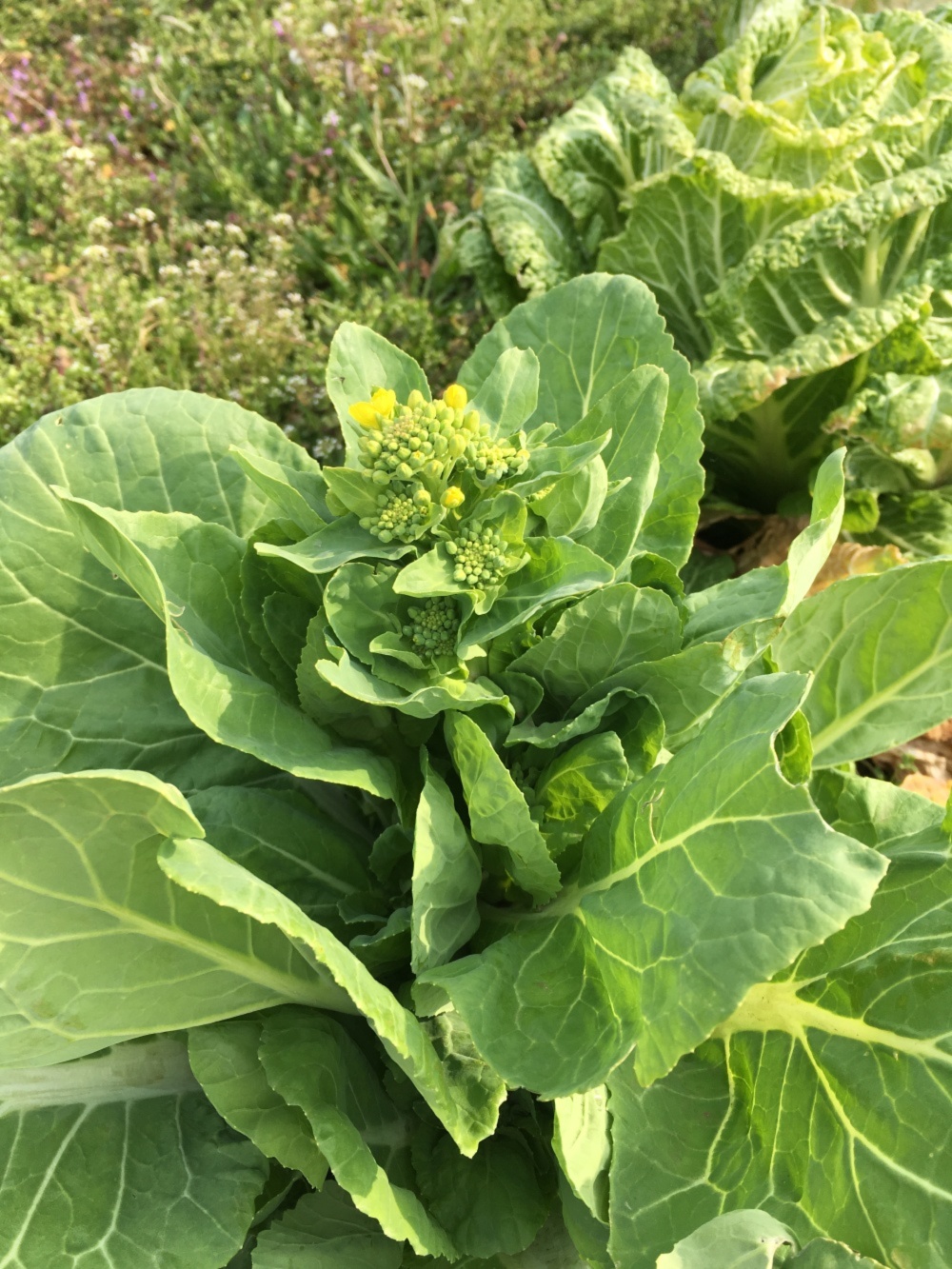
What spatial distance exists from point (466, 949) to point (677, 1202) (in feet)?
1.40

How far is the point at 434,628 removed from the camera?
1.18 m

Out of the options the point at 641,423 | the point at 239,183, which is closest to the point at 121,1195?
the point at 641,423

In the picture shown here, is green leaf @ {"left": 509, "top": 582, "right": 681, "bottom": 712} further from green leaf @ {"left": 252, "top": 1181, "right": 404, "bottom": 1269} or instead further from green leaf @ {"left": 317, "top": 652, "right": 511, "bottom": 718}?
green leaf @ {"left": 252, "top": 1181, "right": 404, "bottom": 1269}

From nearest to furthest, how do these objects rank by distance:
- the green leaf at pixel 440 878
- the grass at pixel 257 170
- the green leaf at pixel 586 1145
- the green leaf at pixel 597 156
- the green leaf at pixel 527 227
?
the green leaf at pixel 440 878
the green leaf at pixel 586 1145
the green leaf at pixel 527 227
the green leaf at pixel 597 156
the grass at pixel 257 170

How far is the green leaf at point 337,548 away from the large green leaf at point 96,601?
387 mm

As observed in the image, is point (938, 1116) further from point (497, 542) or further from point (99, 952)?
point (99, 952)

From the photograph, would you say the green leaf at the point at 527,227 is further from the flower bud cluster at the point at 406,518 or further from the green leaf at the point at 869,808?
the flower bud cluster at the point at 406,518

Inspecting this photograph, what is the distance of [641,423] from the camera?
4.36 ft

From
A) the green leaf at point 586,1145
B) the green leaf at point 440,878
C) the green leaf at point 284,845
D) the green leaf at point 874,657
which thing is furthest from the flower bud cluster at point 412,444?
the green leaf at point 586,1145

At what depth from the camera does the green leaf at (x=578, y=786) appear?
1.20 meters

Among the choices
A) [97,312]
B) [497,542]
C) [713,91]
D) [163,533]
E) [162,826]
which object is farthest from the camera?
[97,312]

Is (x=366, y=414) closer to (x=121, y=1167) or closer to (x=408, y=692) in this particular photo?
(x=408, y=692)

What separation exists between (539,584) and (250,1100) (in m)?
0.75

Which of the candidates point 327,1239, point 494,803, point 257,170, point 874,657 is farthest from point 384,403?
point 257,170
